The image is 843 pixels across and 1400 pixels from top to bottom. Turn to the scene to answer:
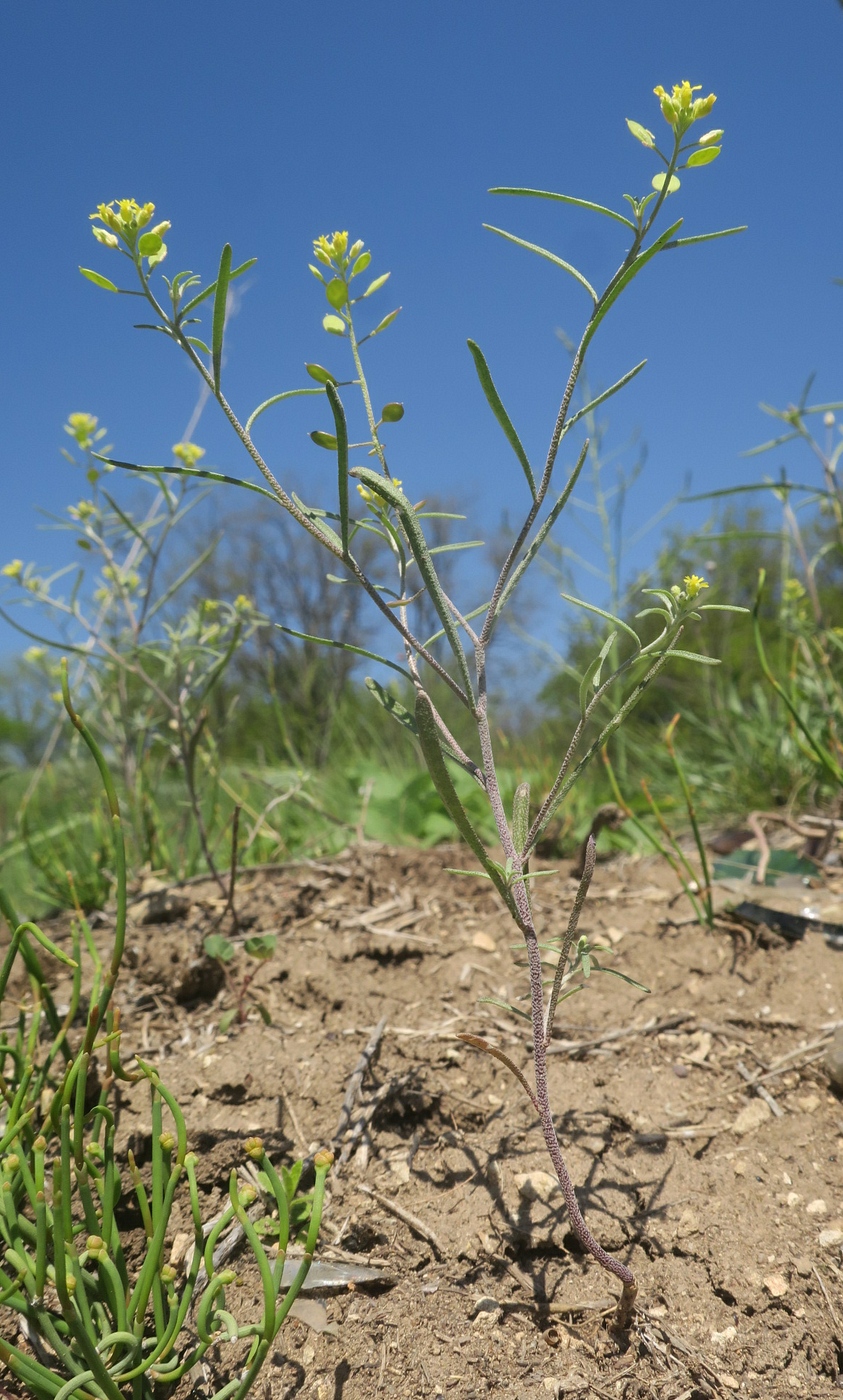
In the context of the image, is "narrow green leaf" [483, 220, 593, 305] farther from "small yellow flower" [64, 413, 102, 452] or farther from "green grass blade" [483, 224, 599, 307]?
"small yellow flower" [64, 413, 102, 452]

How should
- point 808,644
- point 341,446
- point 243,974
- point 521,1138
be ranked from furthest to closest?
point 808,644 → point 243,974 → point 521,1138 → point 341,446

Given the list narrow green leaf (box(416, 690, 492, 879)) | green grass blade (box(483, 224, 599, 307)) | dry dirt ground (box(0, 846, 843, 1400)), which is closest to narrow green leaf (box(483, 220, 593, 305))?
green grass blade (box(483, 224, 599, 307))

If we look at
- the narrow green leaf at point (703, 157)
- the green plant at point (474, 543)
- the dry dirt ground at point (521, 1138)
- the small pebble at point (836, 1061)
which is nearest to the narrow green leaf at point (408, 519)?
the green plant at point (474, 543)

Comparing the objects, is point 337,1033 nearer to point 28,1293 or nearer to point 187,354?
point 28,1293

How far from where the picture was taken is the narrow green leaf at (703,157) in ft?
2.68

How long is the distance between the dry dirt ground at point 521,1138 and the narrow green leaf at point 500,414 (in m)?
0.93

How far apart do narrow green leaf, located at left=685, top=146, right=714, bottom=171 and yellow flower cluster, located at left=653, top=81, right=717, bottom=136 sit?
0.03 m

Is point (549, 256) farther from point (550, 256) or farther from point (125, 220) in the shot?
point (125, 220)

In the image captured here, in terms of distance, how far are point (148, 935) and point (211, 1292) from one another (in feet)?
3.99

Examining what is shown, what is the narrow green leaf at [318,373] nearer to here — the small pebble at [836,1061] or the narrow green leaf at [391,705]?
the narrow green leaf at [391,705]

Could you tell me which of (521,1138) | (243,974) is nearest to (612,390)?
(521,1138)

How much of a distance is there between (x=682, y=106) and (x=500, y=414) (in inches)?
12.7

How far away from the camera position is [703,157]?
83 centimetres

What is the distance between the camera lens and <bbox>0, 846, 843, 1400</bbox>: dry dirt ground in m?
1.00
